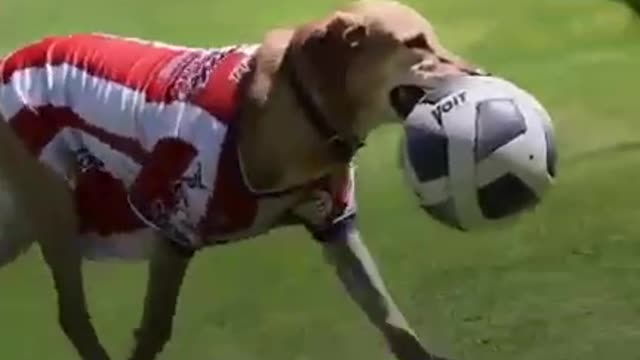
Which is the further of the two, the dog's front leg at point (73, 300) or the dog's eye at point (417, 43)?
the dog's front leg at point (73, 300)

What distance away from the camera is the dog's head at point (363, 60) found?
3150 mm

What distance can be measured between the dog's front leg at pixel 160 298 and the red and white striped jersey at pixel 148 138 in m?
0.06

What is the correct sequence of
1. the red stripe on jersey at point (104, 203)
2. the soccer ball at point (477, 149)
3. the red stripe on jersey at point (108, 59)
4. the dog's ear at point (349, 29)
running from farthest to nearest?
the red stripe on jersey at point (104, 203) → the red stripe on jersey at point (108, 59) → the dog's ear at point (349, 29) → the soccer ball at point (477, 149)

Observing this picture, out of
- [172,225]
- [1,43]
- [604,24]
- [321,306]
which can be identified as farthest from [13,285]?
[604,24]

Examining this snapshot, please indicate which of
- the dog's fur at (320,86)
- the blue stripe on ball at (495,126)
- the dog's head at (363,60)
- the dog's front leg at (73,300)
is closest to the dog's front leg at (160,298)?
the dog's fur at (320,86)

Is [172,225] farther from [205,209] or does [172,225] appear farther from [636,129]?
[636,129]

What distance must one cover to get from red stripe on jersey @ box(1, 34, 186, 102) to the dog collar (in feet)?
1.15

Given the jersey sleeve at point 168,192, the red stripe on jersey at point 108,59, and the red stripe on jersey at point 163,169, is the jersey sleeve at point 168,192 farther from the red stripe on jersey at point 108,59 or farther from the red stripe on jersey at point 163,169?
the red stripe on jersey at point 108,59

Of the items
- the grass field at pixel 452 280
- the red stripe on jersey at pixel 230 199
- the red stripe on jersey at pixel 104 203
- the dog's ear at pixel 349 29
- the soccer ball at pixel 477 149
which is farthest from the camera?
the grass field at pixel 452 280

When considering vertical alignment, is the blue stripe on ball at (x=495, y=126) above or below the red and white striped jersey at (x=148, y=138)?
above

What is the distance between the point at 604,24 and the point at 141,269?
2.30m

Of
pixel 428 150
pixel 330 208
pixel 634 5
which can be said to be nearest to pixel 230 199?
pixel 330 208

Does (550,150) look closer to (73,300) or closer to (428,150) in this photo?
(428,150)

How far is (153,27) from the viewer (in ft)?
20.9
